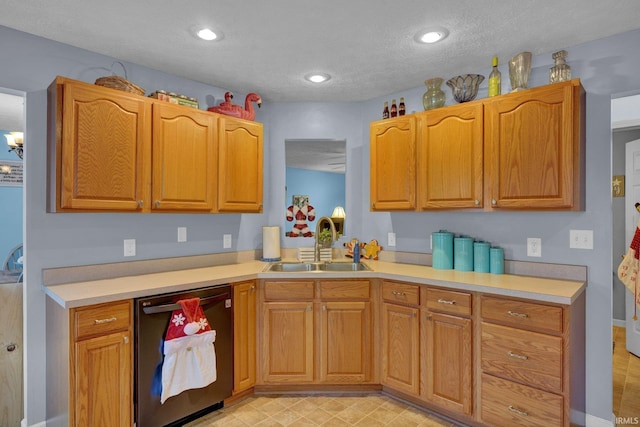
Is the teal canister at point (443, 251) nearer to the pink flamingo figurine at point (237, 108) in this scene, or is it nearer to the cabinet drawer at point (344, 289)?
the cabinet drawer at point (344, 289)

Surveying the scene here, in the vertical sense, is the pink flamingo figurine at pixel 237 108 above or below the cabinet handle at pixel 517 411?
above

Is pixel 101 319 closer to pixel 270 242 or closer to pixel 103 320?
pixel 103 320

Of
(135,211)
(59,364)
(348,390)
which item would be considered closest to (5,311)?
(59,364)

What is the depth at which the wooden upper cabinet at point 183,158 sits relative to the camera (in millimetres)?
2412

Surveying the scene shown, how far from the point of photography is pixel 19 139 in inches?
137

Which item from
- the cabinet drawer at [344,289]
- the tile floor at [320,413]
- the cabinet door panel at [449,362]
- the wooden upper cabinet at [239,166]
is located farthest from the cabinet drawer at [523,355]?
the wooden upper cabinet at [239,166]

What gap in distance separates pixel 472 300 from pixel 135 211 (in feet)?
7.14

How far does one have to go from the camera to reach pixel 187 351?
2184mm

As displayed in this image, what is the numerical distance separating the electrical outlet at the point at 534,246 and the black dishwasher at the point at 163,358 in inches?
80.8

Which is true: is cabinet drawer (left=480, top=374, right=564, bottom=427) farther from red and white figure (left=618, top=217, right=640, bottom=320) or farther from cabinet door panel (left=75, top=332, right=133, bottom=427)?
cabinet door panel (left=75, top=332, right=133, bottom=427)

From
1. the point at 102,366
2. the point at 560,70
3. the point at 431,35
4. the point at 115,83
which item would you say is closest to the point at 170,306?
the point at 102,366

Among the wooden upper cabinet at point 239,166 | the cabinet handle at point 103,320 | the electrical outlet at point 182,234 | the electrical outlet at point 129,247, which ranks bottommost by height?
the cabinet handle at point 103,320

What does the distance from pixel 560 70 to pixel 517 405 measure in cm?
197

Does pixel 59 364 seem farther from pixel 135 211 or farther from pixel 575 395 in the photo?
pixel 575 395
